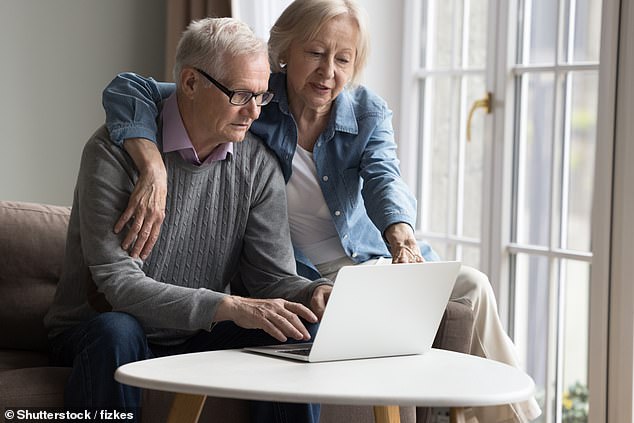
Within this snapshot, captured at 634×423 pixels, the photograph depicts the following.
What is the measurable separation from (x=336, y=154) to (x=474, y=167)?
132cm

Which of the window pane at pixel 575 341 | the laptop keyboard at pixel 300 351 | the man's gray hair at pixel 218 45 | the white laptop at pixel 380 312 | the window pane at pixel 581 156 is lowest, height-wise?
the window pane at pixel 575 341

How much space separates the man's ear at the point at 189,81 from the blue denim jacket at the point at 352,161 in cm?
14

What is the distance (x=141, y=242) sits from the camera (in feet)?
6.69

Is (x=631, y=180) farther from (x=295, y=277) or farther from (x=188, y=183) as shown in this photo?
(x=188, y=183)

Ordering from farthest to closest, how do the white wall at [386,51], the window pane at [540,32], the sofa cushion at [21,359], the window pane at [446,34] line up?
the white wall at [386,51], the window pane at [446,34], the window pane at [540,32], the sofa cushion at [21,359]

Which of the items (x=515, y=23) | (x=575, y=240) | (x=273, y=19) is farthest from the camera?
(x=273, y=19)

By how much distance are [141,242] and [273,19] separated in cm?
189

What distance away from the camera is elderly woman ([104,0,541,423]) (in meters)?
2.37

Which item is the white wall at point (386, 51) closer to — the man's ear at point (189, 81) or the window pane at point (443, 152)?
the window pane at point (443, 152)

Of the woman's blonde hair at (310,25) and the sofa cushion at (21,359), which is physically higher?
the woman's blonde hair at (310,25)

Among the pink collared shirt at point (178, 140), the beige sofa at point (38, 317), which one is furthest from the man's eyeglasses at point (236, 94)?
the beige sofa at point (38, 317)

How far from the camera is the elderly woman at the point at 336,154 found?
7.77 feet

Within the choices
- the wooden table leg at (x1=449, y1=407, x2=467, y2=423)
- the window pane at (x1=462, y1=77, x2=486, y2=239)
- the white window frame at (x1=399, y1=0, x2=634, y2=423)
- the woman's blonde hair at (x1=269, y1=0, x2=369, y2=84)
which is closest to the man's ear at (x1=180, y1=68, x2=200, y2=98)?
the woman's blonde hair at (x1=269, y1=0, x2=369, y2=84)

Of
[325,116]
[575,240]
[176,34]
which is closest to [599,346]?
[575,240]
